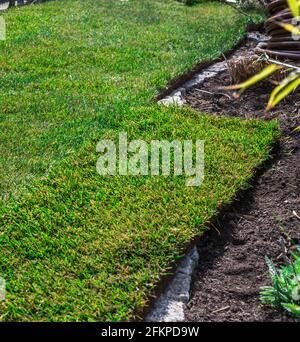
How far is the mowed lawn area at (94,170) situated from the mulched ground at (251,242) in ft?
0.40

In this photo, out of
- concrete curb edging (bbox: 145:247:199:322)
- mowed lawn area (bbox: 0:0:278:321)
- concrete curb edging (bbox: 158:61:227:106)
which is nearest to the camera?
concrete curb edging (bbox: 145:247:199:322)

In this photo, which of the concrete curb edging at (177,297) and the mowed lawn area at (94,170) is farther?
the mowed lawn area at (94,170)

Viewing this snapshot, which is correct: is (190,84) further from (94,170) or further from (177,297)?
(177,297)

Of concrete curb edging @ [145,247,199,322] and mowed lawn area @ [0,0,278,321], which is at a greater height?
mowed lawn area @ [0,0,278,321]

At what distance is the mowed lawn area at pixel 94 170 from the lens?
10.5ft

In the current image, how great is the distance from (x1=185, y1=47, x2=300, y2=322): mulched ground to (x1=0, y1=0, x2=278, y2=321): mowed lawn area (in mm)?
120

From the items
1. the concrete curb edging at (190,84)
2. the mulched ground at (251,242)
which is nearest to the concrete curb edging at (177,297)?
the mulched ground at (251,242)

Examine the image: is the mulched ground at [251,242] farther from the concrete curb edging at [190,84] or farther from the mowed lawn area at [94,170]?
the concrete curb edging at [190,84]

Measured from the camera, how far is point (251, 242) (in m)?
3.64

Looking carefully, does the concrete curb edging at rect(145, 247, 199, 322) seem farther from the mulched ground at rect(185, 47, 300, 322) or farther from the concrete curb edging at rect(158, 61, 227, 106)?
the concrete curb edging at rect(158, 61, 227, 106)

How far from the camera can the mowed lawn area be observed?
10.5 ft

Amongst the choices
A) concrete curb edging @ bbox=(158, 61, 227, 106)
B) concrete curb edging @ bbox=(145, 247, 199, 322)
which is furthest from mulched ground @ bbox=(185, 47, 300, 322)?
concrete curb edging @ bbox=(158, 61, 227, 106)

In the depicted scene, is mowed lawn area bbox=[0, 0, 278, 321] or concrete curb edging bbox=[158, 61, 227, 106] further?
concrete curb edging bbox=[158, 61, 227, 106]
